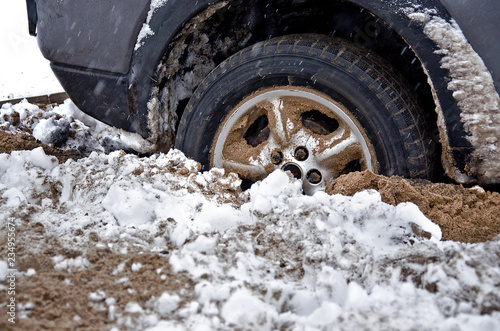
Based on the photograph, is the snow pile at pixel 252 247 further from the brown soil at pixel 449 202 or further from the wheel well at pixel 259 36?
the wheel well at pixel 259 36

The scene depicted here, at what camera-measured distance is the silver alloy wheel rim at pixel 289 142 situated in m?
2.00

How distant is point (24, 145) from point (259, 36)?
→ 1.85m

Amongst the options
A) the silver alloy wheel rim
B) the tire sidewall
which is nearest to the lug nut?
the silver alloy wheel rim

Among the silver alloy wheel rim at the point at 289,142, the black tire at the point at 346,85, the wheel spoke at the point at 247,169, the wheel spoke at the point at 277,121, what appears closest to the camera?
the black tire at the point at 346,85

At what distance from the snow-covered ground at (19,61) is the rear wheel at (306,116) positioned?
9.10 feet

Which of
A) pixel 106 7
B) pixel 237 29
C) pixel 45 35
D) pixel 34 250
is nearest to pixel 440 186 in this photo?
pixel 237 29

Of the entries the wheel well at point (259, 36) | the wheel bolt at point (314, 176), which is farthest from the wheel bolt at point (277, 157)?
the wheel well at point (259, 36)

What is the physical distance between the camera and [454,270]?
3.71ft

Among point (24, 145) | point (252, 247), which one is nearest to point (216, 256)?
point (252, 247)

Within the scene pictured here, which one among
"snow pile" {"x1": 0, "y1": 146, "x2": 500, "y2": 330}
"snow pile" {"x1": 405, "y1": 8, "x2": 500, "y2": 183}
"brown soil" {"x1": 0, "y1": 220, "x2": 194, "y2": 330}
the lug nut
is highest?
"snow pile" {"x1": 405, "y1": 8, "x2": 500, "y2": 183}

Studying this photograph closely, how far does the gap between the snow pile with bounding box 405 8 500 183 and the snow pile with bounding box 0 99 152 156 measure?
1.77m

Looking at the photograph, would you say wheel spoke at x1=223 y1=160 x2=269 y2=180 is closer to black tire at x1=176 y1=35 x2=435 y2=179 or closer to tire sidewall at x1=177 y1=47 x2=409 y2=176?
tire sidewall at x1=177 y1=47 x2=409 y2=176

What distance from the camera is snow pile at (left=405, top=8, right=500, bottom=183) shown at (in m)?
1.55

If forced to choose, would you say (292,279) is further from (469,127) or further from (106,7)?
(106,7)
